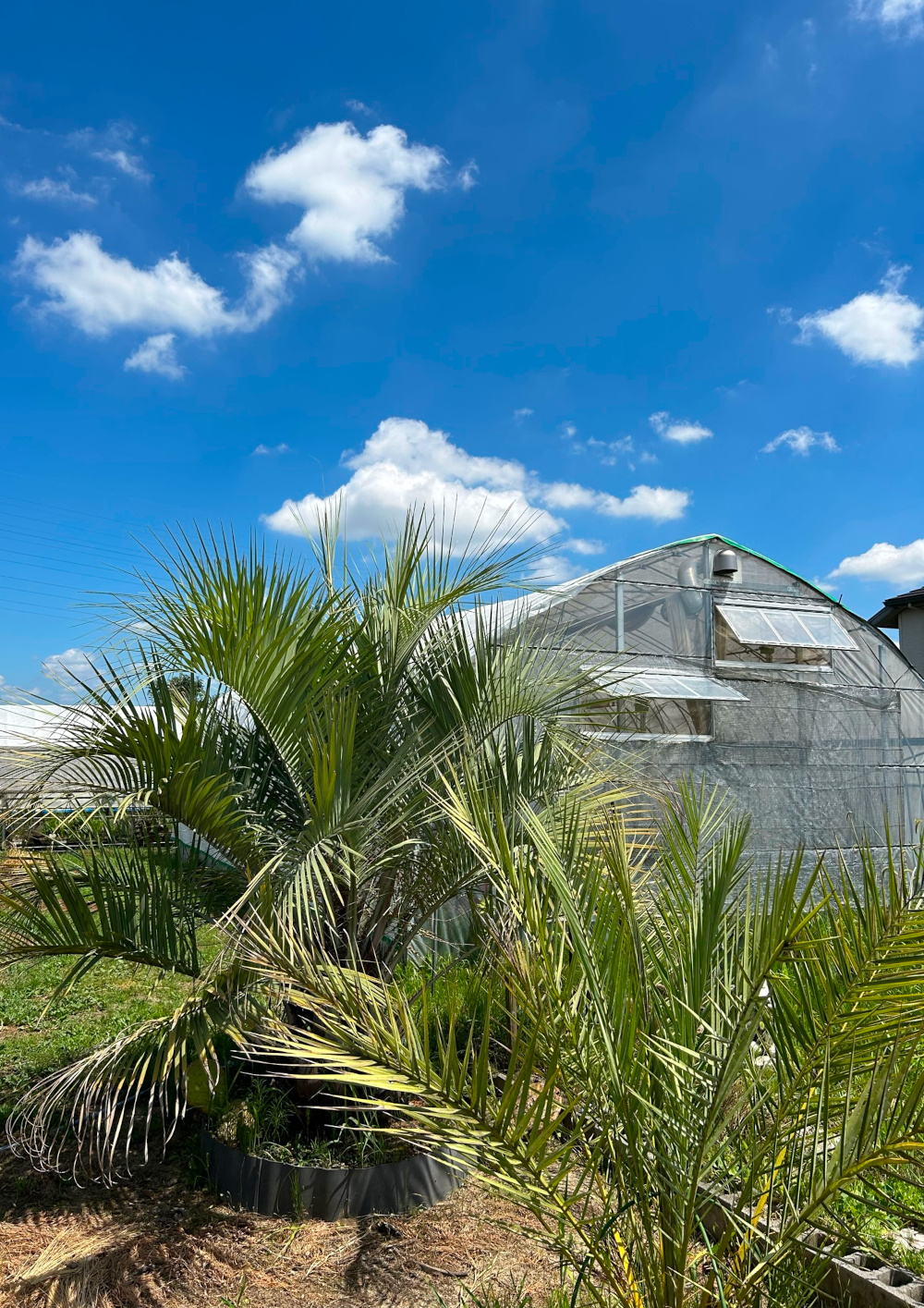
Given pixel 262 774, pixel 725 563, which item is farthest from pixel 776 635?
pixel 262 774

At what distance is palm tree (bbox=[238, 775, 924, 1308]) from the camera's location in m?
1.93

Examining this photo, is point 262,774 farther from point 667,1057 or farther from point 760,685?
point 760,685

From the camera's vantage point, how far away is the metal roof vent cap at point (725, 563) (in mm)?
8969

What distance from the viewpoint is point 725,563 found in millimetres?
8977

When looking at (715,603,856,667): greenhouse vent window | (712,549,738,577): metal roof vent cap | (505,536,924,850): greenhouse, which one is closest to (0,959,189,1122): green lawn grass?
(505,536,924,850): greenhouse

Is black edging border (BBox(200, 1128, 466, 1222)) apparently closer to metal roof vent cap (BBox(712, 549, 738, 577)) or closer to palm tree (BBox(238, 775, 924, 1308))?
palm tree (BBox(238, 775, 924, 1308))

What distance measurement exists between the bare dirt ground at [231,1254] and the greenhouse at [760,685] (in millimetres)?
4762

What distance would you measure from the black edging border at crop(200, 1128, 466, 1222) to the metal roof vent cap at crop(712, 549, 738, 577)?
6661 millimetres

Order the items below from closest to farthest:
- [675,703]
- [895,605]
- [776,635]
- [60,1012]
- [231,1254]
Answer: [231,1254] → [60,1012] → [675,703] → [776,635] → [895,605]

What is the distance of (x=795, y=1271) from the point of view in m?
2.22

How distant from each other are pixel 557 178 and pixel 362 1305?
7138 mm

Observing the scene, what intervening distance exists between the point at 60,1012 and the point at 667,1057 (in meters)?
5.55

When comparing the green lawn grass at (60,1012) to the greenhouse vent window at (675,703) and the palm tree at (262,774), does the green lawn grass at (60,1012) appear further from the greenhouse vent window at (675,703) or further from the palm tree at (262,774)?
the greenhouse vent window at (675,703)

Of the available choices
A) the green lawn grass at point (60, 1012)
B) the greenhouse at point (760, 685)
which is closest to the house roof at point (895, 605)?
the greenhouse at point (760, 685)
